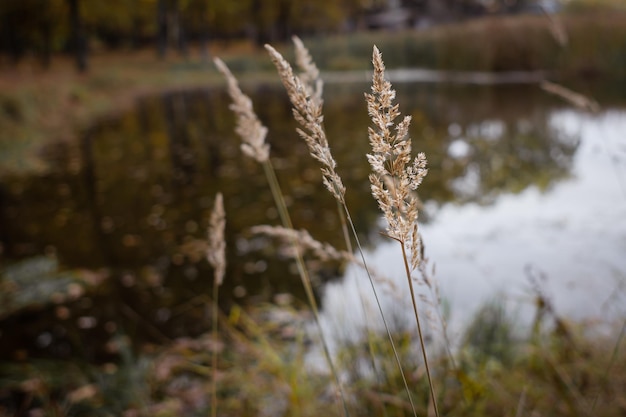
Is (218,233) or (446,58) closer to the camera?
(218,233)

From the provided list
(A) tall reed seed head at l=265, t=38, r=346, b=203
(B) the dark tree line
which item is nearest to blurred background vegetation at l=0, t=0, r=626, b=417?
(A) tall reed seed head at l=265, t=38, r=346, b=203

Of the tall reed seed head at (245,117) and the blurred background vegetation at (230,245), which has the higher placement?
the tall reed seed head at (245,117)

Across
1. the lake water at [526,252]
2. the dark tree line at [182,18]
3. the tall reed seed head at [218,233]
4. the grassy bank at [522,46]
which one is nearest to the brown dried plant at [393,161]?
the tall reed seed head at [218,233]

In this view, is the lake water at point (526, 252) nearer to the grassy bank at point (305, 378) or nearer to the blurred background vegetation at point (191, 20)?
the grassy bank at point (305, 378)

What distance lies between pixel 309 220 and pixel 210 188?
2176mm

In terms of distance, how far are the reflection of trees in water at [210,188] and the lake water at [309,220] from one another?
0.03m

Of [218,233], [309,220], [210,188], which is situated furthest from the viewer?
[210,188]

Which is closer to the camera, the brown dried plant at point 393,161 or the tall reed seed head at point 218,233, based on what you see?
the brown dried plant at point 393,161

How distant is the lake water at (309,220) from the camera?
155 inches

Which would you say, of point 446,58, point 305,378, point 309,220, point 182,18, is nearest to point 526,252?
point 309,220

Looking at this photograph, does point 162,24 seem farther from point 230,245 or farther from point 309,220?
point 230,245

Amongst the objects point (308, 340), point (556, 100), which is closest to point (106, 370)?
point (308, 340)

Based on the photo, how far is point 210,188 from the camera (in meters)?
7.51

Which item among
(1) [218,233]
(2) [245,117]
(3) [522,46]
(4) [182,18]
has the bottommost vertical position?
(1) [218,233]
